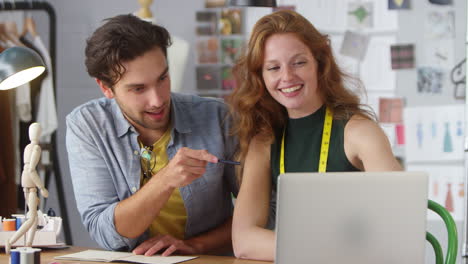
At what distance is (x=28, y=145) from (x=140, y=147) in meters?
0.52

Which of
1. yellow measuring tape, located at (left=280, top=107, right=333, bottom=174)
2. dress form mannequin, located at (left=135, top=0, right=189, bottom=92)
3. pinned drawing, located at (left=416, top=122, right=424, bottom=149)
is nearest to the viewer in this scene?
yellow measuring tape, located at (left=280, top=107, right=333, bottom=174)

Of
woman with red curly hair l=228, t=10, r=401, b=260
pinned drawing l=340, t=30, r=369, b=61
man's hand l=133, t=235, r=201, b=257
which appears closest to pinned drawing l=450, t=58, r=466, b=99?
pinned drawing l=340, t=30, r=369, b=61

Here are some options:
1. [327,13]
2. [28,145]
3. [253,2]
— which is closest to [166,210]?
[28,145]

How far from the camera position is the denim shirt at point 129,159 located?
216 cm

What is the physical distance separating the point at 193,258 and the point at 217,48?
2.05 meters

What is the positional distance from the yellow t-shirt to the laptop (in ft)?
3.33

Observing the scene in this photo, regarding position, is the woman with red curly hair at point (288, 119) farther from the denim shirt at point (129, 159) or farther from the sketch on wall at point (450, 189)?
the sketch on wall at point (450, 189)

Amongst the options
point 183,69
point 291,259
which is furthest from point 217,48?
point 291,259

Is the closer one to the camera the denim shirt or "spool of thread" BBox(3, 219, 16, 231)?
"spool of thread" BBox(3, 219, 16, 231)

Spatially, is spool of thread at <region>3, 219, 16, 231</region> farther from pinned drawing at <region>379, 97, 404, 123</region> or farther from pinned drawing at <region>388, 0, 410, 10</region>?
pinned drawing at <region>388, 0, 410, 10</region>

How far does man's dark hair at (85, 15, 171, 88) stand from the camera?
2.10 meters

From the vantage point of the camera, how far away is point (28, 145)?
1745mm

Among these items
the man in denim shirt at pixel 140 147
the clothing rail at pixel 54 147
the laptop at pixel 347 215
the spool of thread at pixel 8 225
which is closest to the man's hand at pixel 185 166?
the man in denim shirt at pixel 140 147

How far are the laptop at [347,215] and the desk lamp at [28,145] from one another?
27.2 inches
